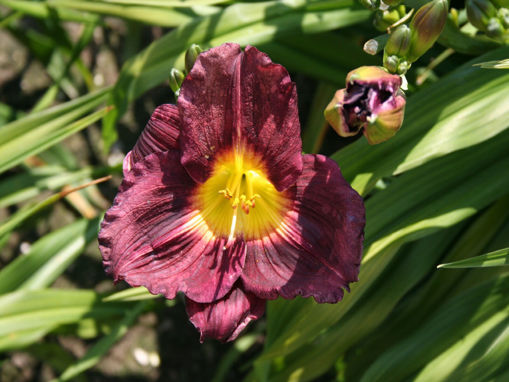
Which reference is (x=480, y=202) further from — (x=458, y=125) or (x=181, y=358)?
(x=181, y=358)

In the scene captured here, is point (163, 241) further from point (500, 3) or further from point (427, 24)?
point (500, 3)

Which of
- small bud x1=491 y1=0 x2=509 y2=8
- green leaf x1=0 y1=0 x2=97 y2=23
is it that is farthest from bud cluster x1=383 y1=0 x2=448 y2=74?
green leaf x1=0 y1=0 x2=97 y2=23

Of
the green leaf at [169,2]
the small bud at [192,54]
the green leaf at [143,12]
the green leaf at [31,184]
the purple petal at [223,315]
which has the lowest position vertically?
the green leaf at [31,184]

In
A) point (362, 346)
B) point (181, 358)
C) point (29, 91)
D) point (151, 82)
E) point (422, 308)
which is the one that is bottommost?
point (181, 358)

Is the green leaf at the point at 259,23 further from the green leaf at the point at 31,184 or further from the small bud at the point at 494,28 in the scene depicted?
the green leaf at the point at 31,184

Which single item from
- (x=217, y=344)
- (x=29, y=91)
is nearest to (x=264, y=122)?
(x=217, y=344)

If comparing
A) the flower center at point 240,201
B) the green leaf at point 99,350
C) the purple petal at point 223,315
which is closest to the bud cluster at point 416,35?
the flower center at point 240,201

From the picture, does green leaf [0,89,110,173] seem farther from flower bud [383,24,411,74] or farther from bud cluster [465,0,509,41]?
bud cluster [465,0,509,41]
